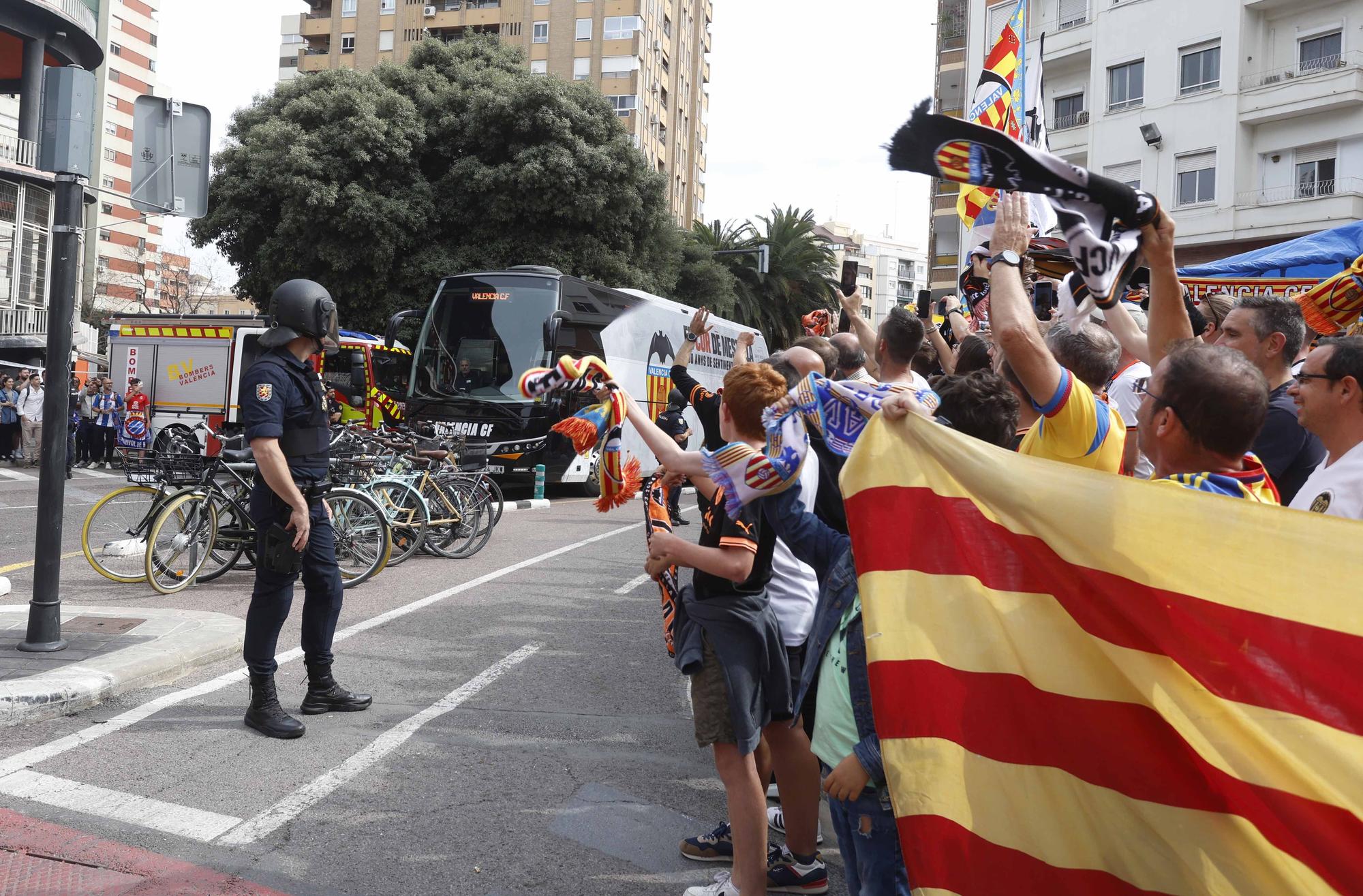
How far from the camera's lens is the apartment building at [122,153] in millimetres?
77000

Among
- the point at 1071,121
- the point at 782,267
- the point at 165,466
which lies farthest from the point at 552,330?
the point at 782,267

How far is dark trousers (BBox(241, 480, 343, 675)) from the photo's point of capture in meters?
5.19

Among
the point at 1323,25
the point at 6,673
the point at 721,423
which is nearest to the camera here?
the point at 721,423

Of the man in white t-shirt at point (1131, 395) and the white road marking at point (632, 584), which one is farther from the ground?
the man in white t-shirt at point (1131, 395)

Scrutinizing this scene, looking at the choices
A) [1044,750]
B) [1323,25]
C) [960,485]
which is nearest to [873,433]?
[960,485]

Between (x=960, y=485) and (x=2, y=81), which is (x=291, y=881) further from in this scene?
(x=2, y=81)

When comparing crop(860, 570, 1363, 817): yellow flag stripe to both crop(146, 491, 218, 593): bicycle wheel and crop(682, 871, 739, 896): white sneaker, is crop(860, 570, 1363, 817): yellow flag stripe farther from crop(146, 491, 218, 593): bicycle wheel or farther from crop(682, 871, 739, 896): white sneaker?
crop(146, 491, 218, 593): bicycle wheel

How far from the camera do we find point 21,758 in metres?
4.69

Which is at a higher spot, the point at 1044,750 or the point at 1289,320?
the point at 1289,320

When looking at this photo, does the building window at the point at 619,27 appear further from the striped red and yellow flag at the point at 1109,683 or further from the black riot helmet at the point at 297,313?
the striped red and yellow flag at the point at 1109,683

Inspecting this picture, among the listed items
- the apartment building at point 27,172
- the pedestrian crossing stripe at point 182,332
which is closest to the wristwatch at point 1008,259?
the pedestrian crossing stripe at point 182,332

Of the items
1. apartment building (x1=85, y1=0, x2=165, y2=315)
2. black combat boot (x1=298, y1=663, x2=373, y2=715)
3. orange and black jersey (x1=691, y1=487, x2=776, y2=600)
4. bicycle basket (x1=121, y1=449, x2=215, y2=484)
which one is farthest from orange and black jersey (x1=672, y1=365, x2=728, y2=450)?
apartment building (x1=85, y1=0, x2=165, y2=315)

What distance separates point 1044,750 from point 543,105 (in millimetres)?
29631

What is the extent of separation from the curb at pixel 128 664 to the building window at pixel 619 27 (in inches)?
2200
